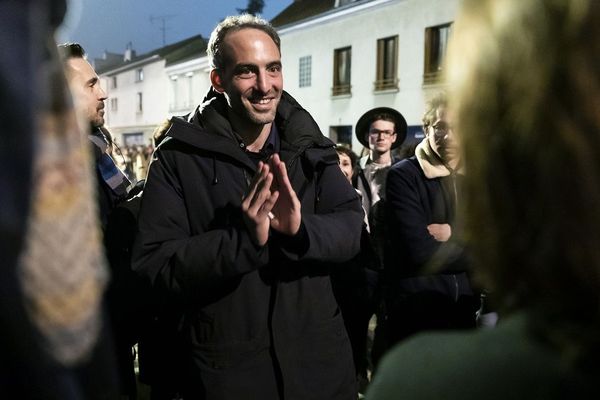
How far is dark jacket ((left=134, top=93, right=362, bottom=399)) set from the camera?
5.95ft

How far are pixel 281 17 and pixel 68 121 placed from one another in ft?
90.8

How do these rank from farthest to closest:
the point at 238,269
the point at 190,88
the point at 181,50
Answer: the point at 181,50, the point at 190,88, the point at 238,269

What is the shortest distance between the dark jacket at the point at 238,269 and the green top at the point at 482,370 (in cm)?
108

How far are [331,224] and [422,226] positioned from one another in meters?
1.02

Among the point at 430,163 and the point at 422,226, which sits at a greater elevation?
the point at 430,163

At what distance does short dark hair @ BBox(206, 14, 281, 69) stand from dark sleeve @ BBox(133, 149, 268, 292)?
0.48 meters

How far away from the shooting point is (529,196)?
1.99ft

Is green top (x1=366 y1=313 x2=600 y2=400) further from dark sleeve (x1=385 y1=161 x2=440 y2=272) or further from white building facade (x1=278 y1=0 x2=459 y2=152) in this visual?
white building facade (x1=278 y1=0 x2=459 y2=152)

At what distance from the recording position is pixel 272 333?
1879 millimetres

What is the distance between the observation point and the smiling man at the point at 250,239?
178cm

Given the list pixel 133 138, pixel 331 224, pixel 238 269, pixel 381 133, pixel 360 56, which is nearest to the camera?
pixel 238 269

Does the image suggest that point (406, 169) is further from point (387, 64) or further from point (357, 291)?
point (387, 64)

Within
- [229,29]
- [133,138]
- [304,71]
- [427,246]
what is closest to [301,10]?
[304,71]

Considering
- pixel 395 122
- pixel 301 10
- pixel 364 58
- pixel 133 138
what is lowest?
pixel 395 122
